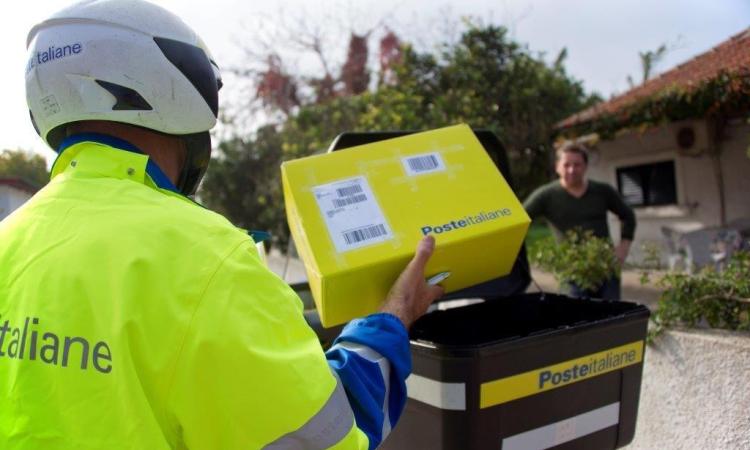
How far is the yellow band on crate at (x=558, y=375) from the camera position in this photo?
178cm

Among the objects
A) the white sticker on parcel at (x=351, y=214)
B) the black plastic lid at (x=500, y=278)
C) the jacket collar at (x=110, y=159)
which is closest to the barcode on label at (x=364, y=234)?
the white sticker on parcel at (x=351, y=214)

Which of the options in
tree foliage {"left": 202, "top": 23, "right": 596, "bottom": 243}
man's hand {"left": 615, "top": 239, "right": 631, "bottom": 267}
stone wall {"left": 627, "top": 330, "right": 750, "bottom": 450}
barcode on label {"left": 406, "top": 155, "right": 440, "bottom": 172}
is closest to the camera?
barcode on label {"left": 406, "top": 155, "right": 440, "bottom": 172}

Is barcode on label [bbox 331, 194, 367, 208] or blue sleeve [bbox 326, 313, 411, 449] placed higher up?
barcode on label [bbox 331, 194, 367, 208]

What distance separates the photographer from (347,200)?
186 cm

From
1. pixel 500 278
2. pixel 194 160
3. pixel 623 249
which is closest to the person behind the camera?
pixel 194 160

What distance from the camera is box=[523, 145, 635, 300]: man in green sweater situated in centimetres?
466

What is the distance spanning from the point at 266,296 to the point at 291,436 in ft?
0.76

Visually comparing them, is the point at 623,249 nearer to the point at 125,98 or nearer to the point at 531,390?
the point at 531,390

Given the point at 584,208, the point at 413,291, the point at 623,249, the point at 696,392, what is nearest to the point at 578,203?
the point at 584,208

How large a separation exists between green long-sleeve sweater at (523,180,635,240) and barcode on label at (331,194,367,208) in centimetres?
301

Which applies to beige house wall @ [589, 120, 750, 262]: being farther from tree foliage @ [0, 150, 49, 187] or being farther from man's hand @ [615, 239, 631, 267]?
tree foliage @ [0, 150, 49, 187]

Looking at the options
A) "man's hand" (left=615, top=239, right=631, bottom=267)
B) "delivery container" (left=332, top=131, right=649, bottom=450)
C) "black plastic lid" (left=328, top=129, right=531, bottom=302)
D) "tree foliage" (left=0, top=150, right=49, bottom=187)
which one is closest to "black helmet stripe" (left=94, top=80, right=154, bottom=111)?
"delivery container" (left=332, top=131, right=649, bottom=450)

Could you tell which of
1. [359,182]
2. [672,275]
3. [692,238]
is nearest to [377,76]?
[692,238]

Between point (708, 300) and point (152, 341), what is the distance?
2933 millimetres
